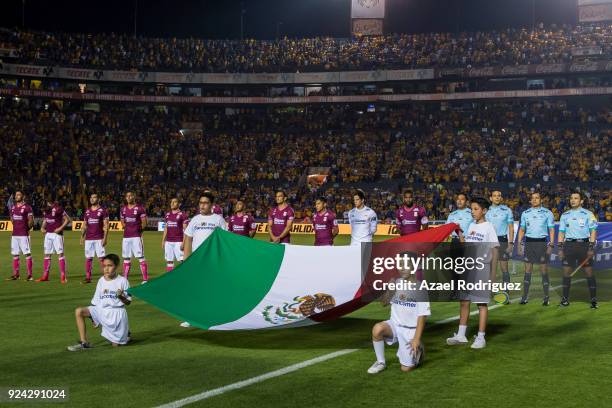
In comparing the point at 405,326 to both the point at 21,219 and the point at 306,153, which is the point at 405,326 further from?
the point at 306,153

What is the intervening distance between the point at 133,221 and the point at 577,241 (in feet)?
33.9

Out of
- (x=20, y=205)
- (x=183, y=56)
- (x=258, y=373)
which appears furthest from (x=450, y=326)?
(x=183, y=56)

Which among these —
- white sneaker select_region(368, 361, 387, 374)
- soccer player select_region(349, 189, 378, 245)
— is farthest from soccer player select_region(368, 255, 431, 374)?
soccer player select_region(349, 189, 378, 245)

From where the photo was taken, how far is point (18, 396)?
23.4 ft

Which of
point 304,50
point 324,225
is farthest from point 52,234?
point 304,50

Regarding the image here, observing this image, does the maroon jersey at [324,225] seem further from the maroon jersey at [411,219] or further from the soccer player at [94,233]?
the soccer player at [94,233]

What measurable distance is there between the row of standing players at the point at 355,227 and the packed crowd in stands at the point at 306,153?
26714mm

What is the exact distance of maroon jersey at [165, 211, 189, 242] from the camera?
58.9 ft

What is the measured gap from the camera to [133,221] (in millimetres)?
18219

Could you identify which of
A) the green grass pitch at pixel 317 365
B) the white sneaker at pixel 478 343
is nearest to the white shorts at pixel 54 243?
the green grass pitch at pixel 317 365

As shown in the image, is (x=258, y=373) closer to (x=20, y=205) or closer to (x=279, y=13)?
(x=20, y=205)

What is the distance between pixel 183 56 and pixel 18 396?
57.4 metres

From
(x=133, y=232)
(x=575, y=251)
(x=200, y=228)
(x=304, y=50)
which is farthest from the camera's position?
(x=304, y=50)

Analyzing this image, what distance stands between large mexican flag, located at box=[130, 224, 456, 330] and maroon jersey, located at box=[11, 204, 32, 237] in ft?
32.9
